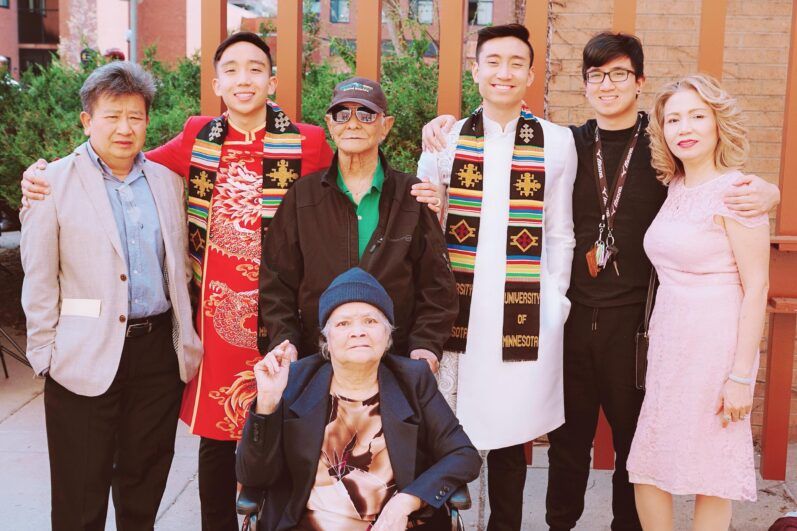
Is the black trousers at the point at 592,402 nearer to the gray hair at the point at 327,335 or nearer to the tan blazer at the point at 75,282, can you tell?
the gray hair at the point at 327,335

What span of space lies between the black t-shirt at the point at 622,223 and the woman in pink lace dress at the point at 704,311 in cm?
13

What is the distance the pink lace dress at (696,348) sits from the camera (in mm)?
Answer: 2875

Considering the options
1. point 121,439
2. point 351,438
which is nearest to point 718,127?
point 351,438

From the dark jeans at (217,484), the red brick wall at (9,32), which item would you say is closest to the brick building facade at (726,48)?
the dark jeans at (217,484)

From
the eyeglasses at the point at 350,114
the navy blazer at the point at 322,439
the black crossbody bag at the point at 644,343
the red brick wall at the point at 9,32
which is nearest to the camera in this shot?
the navy blazer at the point at 322,439

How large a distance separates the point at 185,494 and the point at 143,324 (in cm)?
165

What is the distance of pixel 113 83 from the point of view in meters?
2.93

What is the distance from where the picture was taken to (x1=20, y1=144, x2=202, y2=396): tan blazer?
112 inches

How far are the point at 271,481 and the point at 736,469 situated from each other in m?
1.59

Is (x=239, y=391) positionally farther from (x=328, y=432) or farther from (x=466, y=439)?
(x=466, y=439)

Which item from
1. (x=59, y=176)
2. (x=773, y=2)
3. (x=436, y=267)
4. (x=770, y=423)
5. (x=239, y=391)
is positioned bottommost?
(x=770, y=423)

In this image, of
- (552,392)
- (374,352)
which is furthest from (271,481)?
(552,392)

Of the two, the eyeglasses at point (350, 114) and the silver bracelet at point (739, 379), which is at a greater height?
the eyeglasses at point (350, 114)

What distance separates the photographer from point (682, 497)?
4.20m
